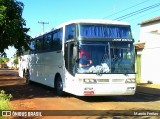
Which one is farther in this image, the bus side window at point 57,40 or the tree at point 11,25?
the bus side window at point 57,40

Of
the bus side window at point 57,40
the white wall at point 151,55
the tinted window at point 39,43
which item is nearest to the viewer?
the bus side window at point 57,40

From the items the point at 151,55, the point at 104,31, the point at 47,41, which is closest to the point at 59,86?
the point at 47,41

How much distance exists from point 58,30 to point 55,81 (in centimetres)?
273

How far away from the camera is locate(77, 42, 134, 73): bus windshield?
1638 centimetres

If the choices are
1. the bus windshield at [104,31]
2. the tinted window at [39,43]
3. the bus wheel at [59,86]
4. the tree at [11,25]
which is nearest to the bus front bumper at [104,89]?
the bus windshield at [104,31]

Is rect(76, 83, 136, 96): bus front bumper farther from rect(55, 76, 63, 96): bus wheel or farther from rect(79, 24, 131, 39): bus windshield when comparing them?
rect(55, 76, 63, 96): bus wheel

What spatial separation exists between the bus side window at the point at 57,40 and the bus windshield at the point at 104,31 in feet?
9.17

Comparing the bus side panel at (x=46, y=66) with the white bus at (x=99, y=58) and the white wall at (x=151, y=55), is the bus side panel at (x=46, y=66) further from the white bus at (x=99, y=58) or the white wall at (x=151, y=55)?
the white wall at (x=151, y=55)

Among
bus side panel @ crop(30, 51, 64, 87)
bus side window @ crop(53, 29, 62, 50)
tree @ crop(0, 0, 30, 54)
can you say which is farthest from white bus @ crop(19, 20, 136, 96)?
tree @ crop(0, 0, 30, 54)

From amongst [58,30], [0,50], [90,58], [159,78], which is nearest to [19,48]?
[0,50]

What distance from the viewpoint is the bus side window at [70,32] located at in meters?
17.4

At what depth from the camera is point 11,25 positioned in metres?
16.5

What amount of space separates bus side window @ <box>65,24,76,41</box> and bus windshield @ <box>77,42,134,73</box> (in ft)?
3.87

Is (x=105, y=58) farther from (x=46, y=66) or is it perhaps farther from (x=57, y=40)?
(x=46, y=66)
